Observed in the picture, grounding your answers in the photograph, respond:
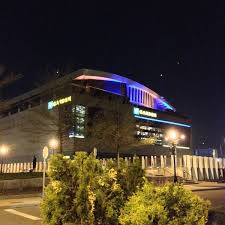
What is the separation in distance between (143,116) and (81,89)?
81.4ft

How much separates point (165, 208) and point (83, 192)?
168 centimetres

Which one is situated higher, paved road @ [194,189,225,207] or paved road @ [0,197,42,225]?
paved road @ [194,189,225,207]

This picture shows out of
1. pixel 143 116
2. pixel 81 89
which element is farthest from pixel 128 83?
pixel 81 89

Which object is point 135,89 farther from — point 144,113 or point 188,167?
point 188,167

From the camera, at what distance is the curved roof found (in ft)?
307

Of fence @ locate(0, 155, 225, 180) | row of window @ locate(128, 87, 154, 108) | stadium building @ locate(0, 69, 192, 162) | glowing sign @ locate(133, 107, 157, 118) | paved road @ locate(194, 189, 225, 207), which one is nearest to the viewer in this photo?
paved road @ locate(194, 189, 225, 207)

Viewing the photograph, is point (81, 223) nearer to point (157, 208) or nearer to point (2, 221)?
point (157, 208)

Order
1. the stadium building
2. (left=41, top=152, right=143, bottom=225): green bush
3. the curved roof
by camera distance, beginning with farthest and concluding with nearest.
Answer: the curved roof → the stadium building → (left=41, top=152, right=143, bottom=225): green bush

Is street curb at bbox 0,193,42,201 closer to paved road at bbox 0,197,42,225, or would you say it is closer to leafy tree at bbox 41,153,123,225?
paved road at bbox 0,197,42,225

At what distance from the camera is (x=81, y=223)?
23.8 feet

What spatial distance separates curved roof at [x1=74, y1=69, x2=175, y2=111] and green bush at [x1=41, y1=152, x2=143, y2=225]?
77.1m

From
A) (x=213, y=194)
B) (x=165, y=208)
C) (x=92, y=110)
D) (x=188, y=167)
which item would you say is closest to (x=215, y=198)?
(x=213, y=194)

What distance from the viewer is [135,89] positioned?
4318 inches

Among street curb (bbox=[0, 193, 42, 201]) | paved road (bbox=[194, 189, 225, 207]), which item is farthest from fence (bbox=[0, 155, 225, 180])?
street curb (bbox=[0, 193, 42, 201])
